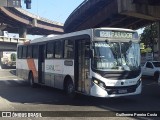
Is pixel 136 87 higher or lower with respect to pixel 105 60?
lower

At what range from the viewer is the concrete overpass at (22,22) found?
3280 inches

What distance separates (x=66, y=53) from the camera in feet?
56.5

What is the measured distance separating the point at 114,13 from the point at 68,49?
66.1 ft

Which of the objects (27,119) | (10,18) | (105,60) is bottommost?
(27,119)

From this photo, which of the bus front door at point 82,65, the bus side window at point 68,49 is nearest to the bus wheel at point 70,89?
the bus front door at point 82,65

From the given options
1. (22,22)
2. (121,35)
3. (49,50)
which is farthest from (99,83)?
(22,22)

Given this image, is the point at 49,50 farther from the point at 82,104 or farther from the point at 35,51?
the point at 82,104

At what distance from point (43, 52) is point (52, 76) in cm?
230

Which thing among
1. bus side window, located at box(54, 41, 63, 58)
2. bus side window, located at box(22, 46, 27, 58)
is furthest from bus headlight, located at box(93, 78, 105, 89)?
bus side window, located at box(22, 46, 27, 58)

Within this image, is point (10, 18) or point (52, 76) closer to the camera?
point (52, 76)

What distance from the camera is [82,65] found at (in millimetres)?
15484

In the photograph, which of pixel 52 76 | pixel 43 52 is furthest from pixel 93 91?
pixel 43 52

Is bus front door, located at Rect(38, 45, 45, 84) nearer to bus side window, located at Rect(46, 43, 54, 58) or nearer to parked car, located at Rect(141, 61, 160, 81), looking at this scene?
bus side window, located at Rect(46, 43, 54, 58)

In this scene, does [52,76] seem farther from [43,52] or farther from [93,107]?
[93,107]
